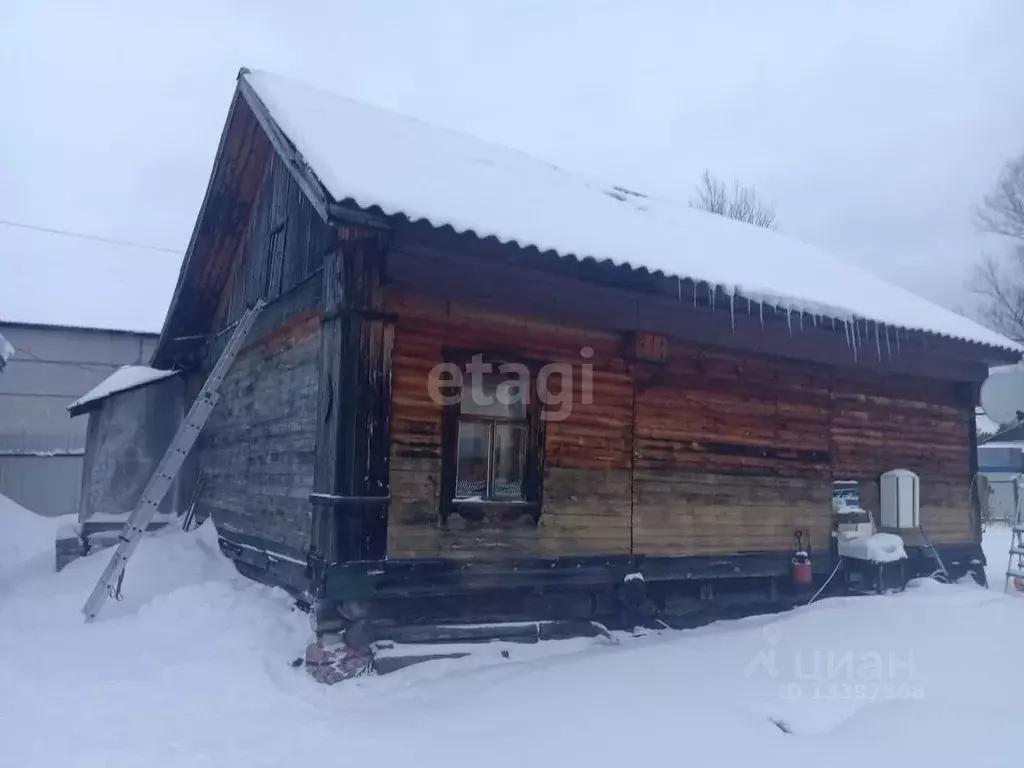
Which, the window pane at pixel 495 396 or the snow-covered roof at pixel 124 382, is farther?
the snow-covered roof at pixel 124 382

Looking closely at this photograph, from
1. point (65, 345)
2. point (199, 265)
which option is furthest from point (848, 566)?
point (65, 345)

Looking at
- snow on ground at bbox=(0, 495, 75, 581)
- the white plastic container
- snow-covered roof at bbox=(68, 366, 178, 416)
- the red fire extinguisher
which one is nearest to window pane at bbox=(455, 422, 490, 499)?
the red fire extinguisher

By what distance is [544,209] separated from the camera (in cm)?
873

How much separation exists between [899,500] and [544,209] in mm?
6063

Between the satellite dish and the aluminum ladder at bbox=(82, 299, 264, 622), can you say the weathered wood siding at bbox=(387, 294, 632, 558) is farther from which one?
the satellite dish

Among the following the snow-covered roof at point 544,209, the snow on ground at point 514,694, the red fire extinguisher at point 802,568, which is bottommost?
the snow on ground at point 514,694

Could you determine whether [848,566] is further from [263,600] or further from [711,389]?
[263,600]

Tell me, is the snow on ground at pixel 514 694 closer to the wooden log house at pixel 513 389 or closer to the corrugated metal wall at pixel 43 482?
the wooden log house at pixel 513 389

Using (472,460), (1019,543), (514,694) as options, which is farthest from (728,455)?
(1019,543)

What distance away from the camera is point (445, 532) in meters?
7.37

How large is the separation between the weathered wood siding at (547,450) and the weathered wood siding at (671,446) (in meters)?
0.01

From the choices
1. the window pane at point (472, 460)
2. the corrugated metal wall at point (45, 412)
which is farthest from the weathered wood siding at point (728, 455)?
the corrugated metal wall at point (45, 412)

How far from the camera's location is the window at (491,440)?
25.2 ft

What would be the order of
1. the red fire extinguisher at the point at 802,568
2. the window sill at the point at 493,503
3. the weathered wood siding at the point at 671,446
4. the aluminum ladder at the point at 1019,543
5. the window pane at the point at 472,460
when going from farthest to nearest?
the aluminum ladder at the point at 1019,543 < the red fire extinguisher at the point at 802,568 < the window pane at the point at 472,460 < the window sill at the point at 493,503 < the weathered wood siding at the point at 671,446
